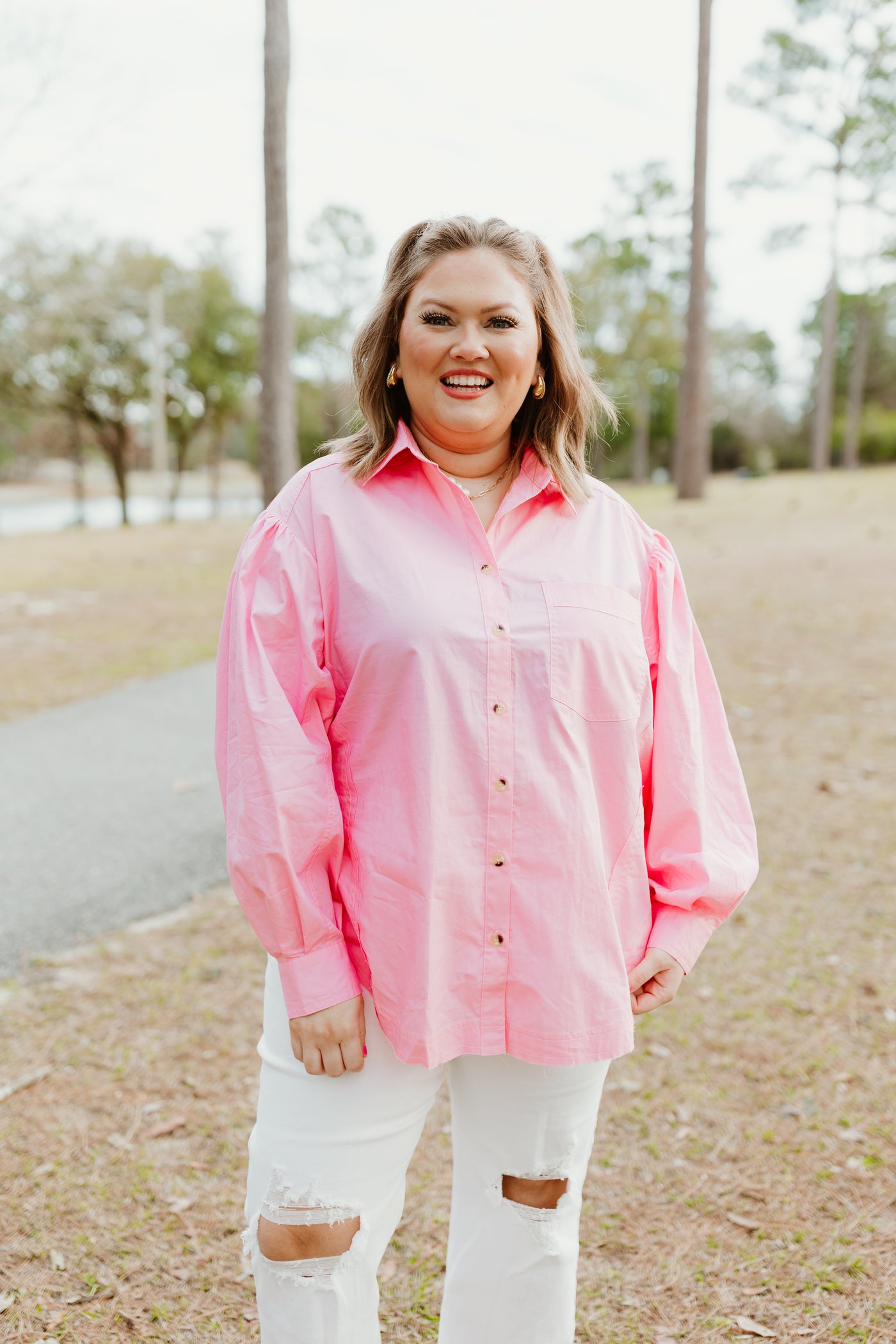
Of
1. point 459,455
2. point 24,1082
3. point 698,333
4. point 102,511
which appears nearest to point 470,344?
point 459,455

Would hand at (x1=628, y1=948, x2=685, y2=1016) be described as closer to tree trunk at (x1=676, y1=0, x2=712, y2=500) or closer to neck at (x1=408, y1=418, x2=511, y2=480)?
neck at (x1=408, y1=418, x2=511, y2=480)

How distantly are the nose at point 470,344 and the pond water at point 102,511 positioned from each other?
78.0 ft

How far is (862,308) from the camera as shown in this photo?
115ft

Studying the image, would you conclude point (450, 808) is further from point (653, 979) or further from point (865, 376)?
point (865, 376)

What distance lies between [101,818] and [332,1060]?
144 inches

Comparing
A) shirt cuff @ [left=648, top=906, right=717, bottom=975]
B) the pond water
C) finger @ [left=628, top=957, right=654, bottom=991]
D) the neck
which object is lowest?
the pond water

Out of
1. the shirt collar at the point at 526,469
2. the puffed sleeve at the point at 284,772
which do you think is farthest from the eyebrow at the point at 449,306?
the puffed sleeve at the point at 284,772

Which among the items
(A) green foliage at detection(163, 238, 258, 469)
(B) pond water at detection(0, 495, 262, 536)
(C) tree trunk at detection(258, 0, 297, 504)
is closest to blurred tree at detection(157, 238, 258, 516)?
(A) green foliage at detection(163, 238, 258, 469)

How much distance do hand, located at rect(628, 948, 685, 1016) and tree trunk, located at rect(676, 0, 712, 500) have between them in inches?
627

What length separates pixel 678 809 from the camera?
1.72m

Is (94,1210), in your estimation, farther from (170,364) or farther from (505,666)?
(170,364)

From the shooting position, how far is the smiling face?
5.30 ft

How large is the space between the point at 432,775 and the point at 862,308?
38.5m

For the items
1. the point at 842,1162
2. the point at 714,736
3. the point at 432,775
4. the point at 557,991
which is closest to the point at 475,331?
the point at 432,775
